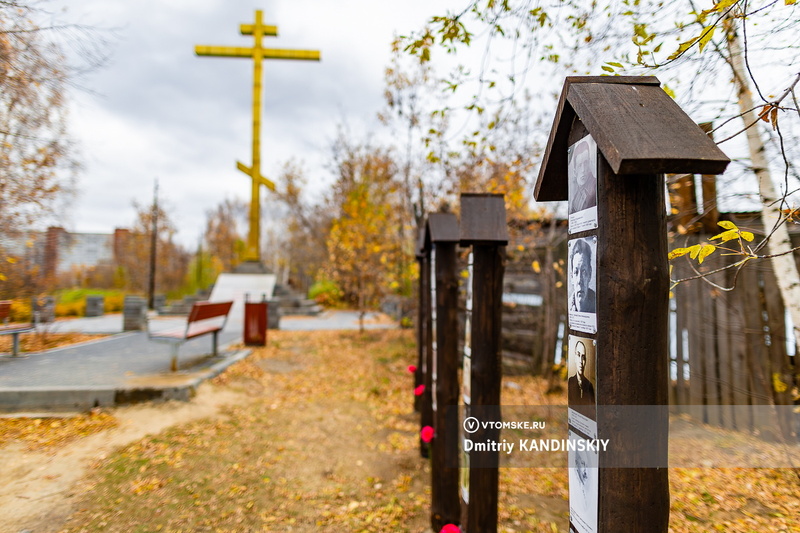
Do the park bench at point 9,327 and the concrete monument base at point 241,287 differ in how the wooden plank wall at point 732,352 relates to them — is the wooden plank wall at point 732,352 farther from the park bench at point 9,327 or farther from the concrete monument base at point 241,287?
the concrete monument base at point 241,287

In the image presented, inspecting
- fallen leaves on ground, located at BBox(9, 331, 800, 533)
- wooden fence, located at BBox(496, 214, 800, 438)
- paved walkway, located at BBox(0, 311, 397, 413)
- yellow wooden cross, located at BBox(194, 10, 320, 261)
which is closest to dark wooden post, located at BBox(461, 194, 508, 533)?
fallen leaves on ground, located at BBox(9, 331, 800, 533)

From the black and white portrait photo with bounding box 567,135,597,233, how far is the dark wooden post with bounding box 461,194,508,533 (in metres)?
1.04

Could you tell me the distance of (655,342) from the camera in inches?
48.6

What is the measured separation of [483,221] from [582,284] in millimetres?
1268

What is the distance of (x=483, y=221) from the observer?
262 cm

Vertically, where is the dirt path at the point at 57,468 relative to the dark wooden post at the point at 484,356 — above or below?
below

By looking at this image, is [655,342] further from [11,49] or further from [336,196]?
[336,196]

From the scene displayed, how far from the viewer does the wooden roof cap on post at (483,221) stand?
101 inches

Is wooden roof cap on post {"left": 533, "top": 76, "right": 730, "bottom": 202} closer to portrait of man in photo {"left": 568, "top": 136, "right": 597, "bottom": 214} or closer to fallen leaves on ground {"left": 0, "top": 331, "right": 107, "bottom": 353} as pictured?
portrait of man in photo {"left": 568, "top": 136, "right": 597, "bottom": 214}

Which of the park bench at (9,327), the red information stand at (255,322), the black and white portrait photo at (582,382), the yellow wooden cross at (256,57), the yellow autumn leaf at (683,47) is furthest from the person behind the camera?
the yellow wooden cross at (256,57)

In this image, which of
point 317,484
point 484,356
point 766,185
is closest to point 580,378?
point 484,356

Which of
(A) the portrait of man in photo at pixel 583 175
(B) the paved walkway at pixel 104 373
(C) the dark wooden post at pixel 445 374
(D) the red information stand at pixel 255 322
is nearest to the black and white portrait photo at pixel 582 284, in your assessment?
(A) the portrait of man in photo at pixel 583 175

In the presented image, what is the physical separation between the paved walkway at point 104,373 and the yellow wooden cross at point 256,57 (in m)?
7.13

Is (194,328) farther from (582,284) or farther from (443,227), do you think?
(582,284)
